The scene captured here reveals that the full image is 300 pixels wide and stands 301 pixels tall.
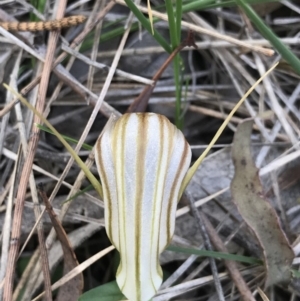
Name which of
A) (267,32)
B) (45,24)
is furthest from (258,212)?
(45,24)

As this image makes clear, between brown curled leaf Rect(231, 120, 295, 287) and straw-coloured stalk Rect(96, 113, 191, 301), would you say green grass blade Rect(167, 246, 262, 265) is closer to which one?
brown curled leaf Rect(231, 120, 295, 287)

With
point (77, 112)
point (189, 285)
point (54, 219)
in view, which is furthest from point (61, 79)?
point (189, 285)

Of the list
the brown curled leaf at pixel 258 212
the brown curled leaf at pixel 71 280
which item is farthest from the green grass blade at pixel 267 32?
the brown curled leaf at pixel 71 280

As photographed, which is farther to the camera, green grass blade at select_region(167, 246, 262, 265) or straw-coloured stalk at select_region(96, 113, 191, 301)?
green grass blade at select_region(167, 246, 262, 265)

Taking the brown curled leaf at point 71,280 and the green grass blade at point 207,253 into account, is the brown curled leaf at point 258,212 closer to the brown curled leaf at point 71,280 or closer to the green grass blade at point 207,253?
the green grass blade at point 207,253

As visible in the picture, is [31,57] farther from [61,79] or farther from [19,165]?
[19,165]

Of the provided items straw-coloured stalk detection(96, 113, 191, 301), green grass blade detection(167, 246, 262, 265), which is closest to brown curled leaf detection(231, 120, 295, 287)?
green grass blade detection(167, 246, 262, 265)

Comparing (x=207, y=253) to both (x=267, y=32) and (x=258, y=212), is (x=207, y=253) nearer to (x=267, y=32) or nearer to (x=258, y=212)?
(x=258, y=212)

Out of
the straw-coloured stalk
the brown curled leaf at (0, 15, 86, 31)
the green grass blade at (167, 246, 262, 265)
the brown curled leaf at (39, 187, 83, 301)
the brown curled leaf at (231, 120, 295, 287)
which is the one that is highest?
Answer: the brown curled leaf at (0, 15, 86, 31)

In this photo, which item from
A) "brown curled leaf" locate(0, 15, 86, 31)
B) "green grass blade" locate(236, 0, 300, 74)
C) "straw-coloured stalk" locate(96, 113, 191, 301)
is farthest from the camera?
"brown curled leaf" locate(0, 15, 86, 31)
